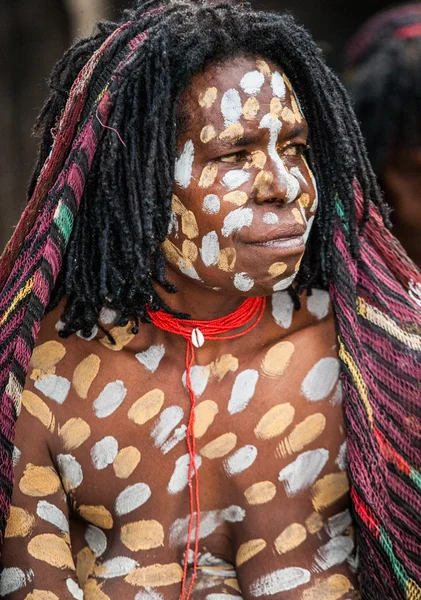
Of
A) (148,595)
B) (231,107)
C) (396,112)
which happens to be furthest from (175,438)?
(396,112)

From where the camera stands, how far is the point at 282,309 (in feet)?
8.83

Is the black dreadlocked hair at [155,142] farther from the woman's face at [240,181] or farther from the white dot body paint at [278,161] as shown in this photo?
the white dot body paint at [278,161]

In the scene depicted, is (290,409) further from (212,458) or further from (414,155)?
(414,155)

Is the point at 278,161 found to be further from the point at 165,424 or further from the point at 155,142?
the point at 165,424

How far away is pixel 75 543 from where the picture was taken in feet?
8.38

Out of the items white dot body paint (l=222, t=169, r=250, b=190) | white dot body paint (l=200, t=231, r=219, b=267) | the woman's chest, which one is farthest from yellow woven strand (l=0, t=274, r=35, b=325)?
white dot body paint (l=222, t=169, r=250, b=190)

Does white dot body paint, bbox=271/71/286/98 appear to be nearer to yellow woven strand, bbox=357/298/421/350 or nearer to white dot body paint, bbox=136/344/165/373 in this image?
yellow woven strand, bbox=357/298/421/350

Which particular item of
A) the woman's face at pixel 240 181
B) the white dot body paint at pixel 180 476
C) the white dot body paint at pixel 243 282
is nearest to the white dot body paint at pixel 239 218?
the woman's face at pixel 240 181

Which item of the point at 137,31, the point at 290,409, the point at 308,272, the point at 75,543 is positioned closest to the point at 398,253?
the point at 308,272

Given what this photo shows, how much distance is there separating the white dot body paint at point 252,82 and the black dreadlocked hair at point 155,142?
0.06m

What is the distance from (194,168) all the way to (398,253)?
0.65m

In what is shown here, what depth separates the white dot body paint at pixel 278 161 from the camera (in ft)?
7.73

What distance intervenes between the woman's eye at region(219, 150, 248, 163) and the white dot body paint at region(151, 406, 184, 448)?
642 mm

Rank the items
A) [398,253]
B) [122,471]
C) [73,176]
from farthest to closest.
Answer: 1. [398,253]
2. [122,471]
3. [73,176]
